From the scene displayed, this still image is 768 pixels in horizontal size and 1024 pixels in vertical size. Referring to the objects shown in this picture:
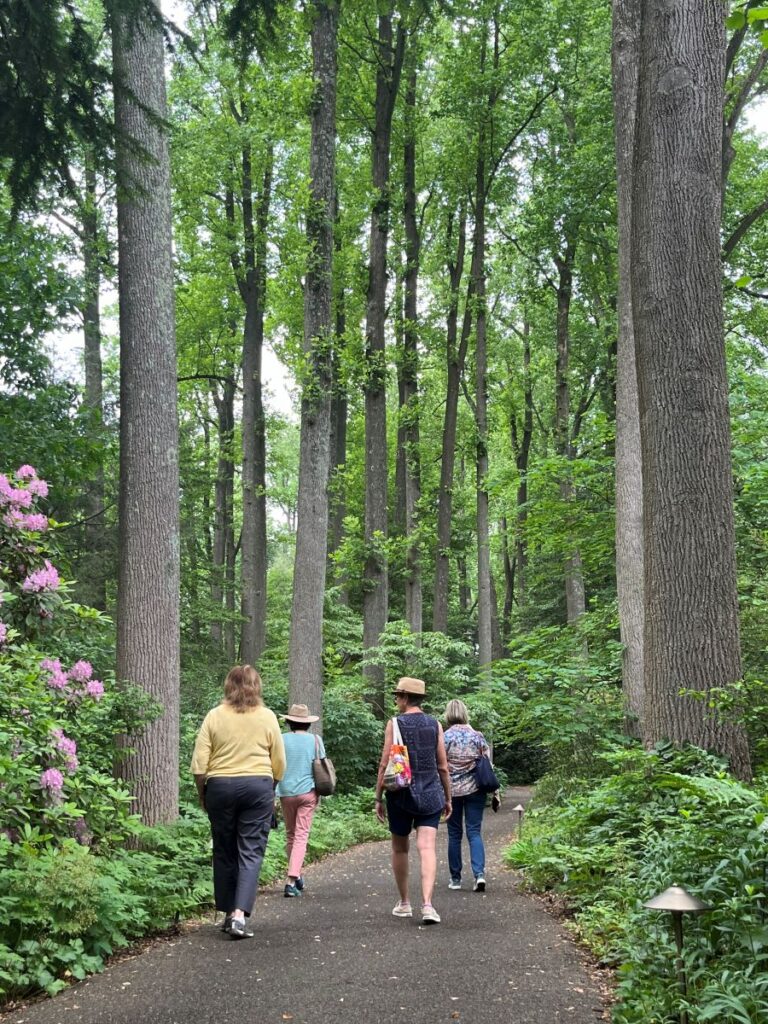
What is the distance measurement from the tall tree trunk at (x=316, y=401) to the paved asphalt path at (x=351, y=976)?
18.5 ft

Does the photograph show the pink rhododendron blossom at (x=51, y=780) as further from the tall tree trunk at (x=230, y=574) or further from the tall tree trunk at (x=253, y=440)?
the tall tree trunk at (x=230, y=574)

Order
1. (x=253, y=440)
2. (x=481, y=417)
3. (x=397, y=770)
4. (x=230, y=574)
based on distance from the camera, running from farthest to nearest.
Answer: (x=230, y=574)
(x=481, y=417)
(x=253, y=440)
(x=397, y=770)

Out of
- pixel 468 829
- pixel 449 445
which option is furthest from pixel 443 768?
pixel 449 445

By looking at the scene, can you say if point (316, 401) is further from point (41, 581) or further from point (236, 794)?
point (236, 794)

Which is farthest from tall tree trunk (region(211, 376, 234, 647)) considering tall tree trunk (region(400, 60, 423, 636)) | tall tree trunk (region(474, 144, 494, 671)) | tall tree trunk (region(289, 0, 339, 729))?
tall tree trunk (region(289, 0, 339, 729))

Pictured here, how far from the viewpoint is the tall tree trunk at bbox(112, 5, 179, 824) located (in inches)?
303

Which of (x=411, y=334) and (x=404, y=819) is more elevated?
(x=411, y=334)

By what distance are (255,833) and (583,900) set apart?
8.08 ft

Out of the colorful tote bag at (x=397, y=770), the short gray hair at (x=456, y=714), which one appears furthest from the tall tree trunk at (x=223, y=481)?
the colorful tote bag at (x=397, y=770)

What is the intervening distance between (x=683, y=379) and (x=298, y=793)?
5.00 m

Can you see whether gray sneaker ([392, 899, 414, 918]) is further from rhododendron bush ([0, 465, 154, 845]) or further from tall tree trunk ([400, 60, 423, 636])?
tall tree trunk ([400, 60, 423, 636])

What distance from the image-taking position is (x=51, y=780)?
17.8 feet

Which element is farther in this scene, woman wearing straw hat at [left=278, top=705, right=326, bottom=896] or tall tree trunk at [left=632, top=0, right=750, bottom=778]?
woman wearing straw hat at [left=278, top=705, right=326, bottom=896]

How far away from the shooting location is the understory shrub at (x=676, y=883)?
3.42 metres
